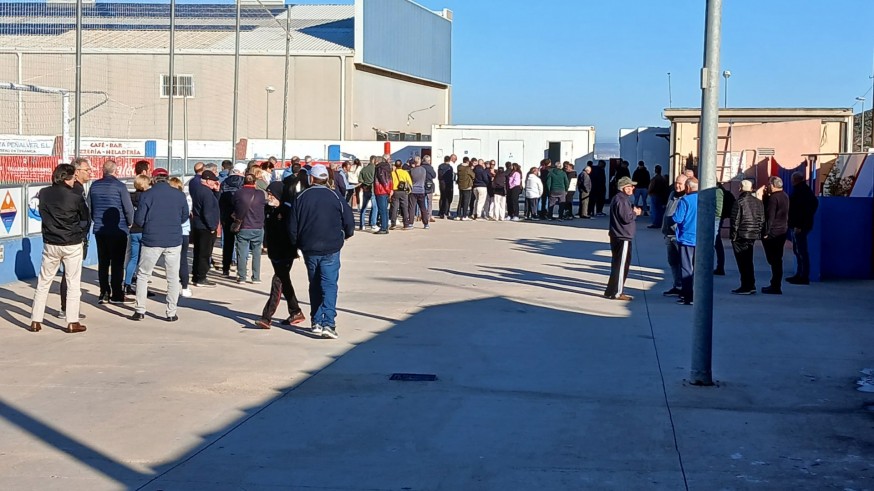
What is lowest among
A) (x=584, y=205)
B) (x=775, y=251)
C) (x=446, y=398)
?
(x=446, y=398)

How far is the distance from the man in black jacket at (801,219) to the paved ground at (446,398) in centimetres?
→ 137

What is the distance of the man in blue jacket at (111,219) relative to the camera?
13.2m

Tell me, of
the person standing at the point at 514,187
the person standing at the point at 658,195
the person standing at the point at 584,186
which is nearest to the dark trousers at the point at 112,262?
the person standing at the point at 658,195

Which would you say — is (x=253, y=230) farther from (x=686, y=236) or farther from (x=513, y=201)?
(x=513, y=201)

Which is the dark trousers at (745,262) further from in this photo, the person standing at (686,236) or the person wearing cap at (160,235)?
the person wearing cap at (160,235)

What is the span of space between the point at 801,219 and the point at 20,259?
1134 centimetres

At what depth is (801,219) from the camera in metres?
15.8

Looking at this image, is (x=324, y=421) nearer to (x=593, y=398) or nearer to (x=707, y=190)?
(x=593, y=398)

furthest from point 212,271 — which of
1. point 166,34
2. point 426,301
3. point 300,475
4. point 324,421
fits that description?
point 166,34


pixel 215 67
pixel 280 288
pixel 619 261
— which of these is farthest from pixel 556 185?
pixel 215 67

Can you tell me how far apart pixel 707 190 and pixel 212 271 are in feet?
33.9

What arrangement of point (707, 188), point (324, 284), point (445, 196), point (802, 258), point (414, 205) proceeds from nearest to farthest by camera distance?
point (707, 188)
point (324, 284)
point (802, 258)
point (414, 205)
point (445, 196)

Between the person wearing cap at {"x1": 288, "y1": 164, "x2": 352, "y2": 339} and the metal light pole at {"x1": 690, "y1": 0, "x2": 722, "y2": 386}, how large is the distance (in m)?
3.78

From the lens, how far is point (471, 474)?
21.7ft
